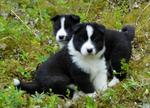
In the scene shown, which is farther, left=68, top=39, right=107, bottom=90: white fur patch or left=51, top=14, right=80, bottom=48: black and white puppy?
left=51, top=14, right=80, bottom=48: black and white puppy

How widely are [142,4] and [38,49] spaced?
2700 mm

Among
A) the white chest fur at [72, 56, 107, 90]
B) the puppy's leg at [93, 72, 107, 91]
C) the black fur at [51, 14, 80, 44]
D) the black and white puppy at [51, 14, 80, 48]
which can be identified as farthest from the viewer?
the black fur at [51, 14, 80, 44]

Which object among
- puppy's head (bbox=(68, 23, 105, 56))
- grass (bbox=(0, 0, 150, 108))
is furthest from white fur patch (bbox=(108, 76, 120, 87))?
puppy's head (bbox=(68, 23, 105, 56))

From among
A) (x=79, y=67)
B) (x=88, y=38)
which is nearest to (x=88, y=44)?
(x=88, y=38)

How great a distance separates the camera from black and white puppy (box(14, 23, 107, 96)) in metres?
7.11

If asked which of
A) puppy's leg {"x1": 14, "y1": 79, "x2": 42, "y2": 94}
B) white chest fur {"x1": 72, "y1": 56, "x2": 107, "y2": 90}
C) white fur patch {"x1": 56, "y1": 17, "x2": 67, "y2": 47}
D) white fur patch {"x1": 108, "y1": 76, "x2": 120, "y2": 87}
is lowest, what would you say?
white fur patch {"x1": 108, "y1": 76, "x2": 120, "y2": 87}

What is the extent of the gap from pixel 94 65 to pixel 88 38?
438 mm

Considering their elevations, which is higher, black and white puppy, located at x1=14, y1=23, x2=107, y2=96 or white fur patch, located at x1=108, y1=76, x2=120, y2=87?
black and white puppy, located at x1=14, y1=23, x2=107, y2=96

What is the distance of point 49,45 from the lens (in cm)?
934

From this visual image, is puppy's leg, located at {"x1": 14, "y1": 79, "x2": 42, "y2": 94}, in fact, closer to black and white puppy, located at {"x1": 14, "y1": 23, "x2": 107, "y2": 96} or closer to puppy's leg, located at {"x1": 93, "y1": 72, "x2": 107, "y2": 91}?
black and white puppy, located at {"x1": 14, "y1": 23, "x2": 107, "y2": 96}

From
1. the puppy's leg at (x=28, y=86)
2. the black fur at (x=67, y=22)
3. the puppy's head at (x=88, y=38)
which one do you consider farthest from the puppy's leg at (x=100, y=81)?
the black fur at (x=67, y=22)

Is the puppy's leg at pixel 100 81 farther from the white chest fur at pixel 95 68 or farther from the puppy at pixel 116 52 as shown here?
the puppy at pixel 116 52

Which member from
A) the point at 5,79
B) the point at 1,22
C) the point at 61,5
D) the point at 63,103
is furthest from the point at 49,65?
the point at 61,5

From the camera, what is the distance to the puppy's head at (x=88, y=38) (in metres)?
7.05
